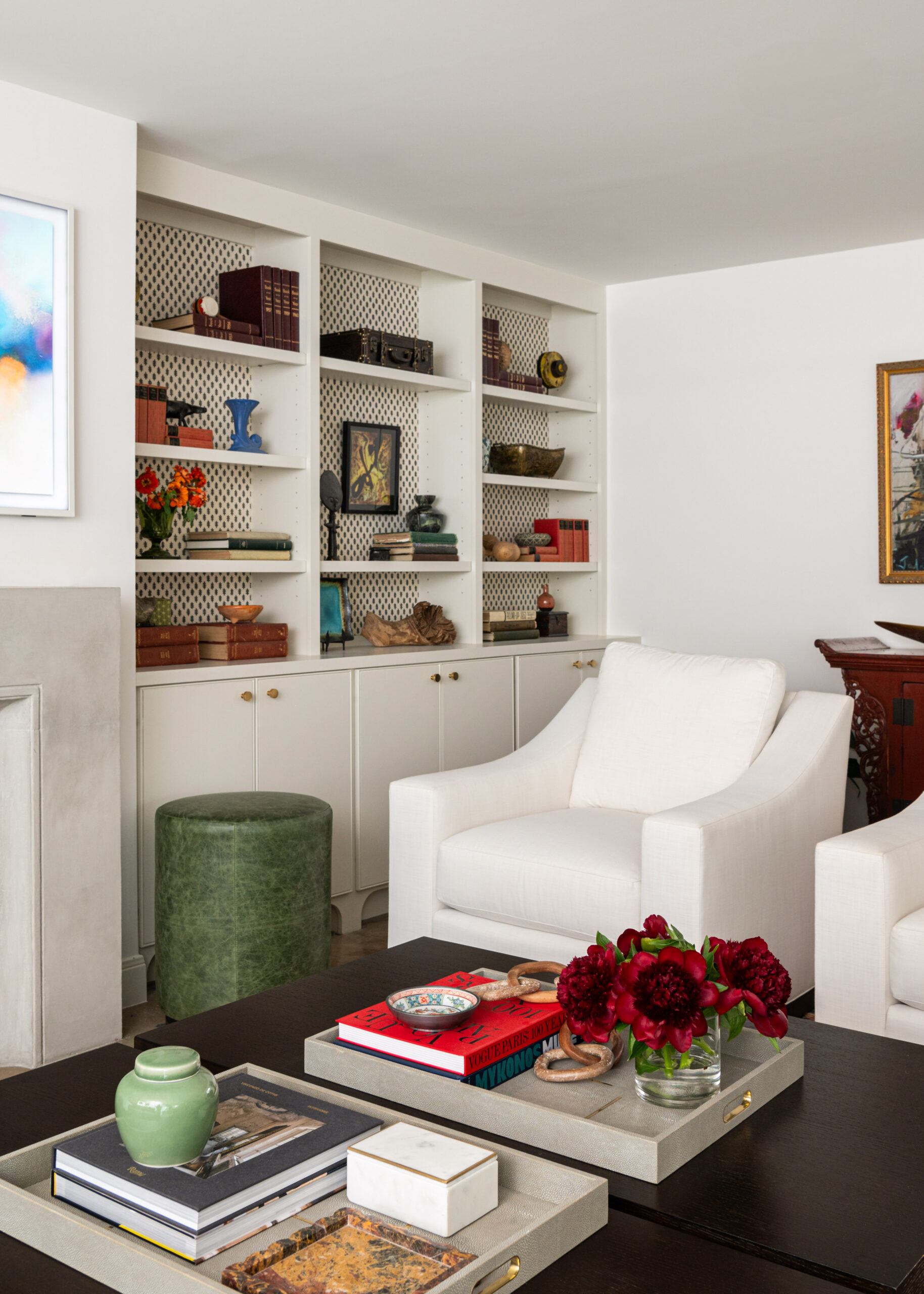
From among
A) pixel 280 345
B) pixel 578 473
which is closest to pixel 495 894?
pixel 280 345

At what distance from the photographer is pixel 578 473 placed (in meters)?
5.48

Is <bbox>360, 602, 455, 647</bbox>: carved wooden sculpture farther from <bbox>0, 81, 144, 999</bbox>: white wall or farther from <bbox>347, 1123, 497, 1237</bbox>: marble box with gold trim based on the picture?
<bbox>347, 1123, 497, 1237</bbox>: marble box with gold trim

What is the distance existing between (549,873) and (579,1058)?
1.18 m

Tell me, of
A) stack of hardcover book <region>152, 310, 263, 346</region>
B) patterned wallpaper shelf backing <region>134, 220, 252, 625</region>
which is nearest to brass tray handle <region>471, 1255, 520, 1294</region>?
patterned wallpaper shelf backing <region>134, 220, 252, 625</region>

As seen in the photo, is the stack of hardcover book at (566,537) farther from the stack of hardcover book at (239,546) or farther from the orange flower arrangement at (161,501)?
the orange flower arrangement at (161,501)

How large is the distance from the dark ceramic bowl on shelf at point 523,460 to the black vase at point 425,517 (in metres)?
0.39

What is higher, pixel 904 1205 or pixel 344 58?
pixel 344 58

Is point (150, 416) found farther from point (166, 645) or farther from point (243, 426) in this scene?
point (166, 645)

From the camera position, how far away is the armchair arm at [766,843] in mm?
2529

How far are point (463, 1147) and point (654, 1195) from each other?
0.23m

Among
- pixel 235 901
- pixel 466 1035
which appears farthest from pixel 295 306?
pixel 466 1035

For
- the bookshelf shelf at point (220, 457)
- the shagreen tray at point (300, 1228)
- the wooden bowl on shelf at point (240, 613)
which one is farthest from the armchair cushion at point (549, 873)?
the bookshelf shelf at point (220, 457)

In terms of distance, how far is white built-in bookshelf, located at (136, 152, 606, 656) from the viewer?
389 centimetres

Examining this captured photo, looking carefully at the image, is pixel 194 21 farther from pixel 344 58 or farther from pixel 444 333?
pixel 444 333
